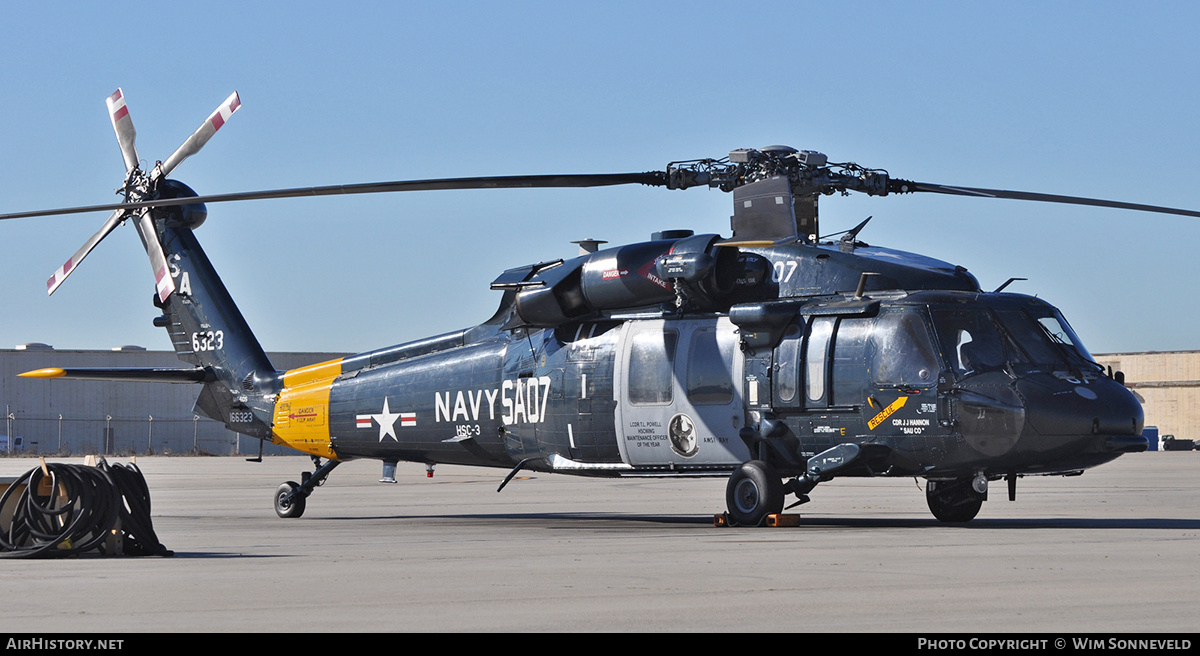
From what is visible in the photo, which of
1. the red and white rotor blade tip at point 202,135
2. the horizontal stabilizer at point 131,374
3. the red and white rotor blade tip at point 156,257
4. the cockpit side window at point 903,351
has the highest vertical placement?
the red and white rotor blade tip at point 202,135

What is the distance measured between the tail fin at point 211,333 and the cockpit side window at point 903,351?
38.6 feet

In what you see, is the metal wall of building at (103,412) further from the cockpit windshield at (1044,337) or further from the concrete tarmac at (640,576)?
the cockpit windshield at (1044,337)

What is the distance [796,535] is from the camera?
15.7 metres

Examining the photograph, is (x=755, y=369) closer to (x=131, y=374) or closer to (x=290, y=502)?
(x=290, y=502)

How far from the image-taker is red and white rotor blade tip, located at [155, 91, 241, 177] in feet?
73.2

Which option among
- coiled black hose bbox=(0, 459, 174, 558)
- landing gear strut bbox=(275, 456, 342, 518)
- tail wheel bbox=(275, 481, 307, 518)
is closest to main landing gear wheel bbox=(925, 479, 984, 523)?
landing gear strut bbox=(275, 456, 342, 518)

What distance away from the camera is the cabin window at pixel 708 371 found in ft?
59.2

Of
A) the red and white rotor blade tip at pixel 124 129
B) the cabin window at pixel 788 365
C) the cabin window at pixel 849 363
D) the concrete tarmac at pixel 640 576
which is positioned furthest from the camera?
the red and white rotor blade tip at pixel 124 129

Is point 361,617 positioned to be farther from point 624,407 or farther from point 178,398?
point 178,398

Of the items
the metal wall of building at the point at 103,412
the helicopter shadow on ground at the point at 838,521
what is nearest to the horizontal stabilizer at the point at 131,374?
the helicopter shadow on ground at the point at 838,521

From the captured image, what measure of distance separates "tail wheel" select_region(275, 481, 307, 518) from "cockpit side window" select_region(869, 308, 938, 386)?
33.3 ft

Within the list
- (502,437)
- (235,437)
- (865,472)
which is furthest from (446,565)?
(235,437)

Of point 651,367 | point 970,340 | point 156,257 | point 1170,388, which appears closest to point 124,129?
point 156,257
